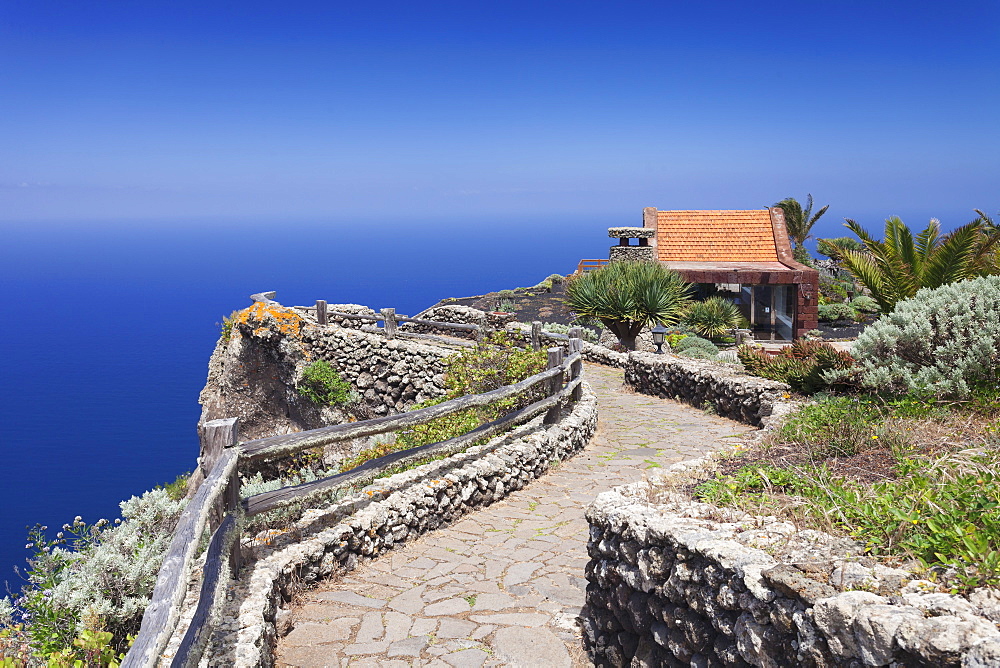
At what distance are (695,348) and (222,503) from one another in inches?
569

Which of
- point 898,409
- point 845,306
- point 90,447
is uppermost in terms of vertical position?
point 898,409

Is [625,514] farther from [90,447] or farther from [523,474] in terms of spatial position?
[90,447]

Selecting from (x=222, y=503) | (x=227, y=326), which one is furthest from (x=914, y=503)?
(x=227, y=326)

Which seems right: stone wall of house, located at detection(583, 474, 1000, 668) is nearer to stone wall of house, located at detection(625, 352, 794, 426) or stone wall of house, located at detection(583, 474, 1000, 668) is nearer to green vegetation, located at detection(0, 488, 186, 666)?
green vegetation, located at detection(0, 488, 186, 666)

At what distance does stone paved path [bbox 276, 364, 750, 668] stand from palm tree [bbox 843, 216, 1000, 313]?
6853mm

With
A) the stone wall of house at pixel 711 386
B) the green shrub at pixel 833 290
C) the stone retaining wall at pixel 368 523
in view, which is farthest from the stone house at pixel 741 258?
the stone retaining wall at pixel 368 523

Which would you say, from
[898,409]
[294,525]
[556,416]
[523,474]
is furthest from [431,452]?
[898,409]

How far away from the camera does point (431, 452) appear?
6789 mm

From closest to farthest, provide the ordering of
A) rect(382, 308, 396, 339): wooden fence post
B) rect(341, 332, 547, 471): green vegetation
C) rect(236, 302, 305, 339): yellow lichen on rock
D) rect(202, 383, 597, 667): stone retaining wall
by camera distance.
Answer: rect(202, 383, 597, 667): stone retaining wall < rect(341, 332, 547, 471): green vegetation < rect(382, 308, 396, 339): wooden fence post < rect(236, 302, 305, 339): yellow lichen on rock

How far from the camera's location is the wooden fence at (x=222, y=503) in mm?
2758

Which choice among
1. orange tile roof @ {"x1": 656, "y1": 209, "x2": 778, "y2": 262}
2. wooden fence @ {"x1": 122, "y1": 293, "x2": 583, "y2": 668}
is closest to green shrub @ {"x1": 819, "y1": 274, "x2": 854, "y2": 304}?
orange tile roof @ {"x1": 656, "y1": 209, "x2": 778, "y2": 262}

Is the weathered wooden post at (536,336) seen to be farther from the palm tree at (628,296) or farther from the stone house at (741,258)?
the stone house at (741,258)

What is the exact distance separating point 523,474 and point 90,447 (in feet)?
258

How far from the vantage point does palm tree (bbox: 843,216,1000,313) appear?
10719 millimetres
